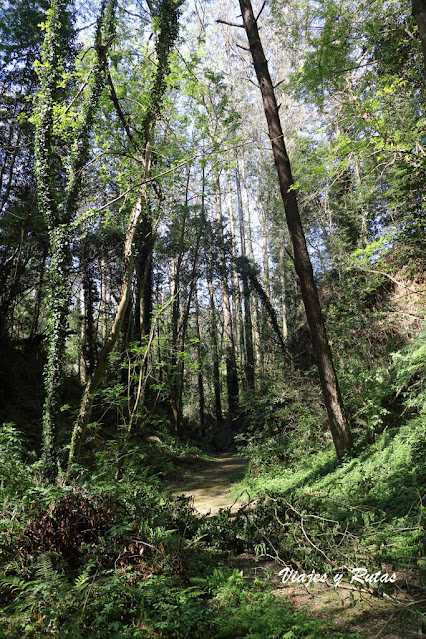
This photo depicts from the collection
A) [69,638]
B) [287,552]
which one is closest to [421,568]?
[287,552]

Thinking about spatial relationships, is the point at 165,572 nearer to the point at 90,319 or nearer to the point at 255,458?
the point at 255,458

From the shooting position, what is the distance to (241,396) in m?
12.8

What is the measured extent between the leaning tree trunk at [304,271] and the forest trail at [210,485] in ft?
7.68

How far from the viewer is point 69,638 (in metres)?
2.51

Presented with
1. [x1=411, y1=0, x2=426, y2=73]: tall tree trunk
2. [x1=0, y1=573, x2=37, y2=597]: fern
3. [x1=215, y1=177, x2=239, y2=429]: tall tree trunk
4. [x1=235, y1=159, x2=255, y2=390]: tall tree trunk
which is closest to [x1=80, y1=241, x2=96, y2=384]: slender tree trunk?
[x1=235, y1=159, x2=255, y2=390]: tall tree trunk

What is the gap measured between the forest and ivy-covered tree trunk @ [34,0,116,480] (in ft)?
0.13

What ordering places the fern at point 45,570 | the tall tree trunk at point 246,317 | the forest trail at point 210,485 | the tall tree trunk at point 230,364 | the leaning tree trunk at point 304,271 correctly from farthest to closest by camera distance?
the tall tree trunk at point 230,364, the tall tree trunk at point 246,317, the forest trail at point 210,485, the leaning tree trunk at point 304,271, the fern at point 45,570

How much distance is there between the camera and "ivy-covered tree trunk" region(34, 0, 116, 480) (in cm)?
655

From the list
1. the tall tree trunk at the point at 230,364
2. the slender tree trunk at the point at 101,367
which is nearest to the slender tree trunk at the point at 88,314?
the tall tree trunk at the point at 230,364

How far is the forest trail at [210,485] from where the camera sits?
24.1ft

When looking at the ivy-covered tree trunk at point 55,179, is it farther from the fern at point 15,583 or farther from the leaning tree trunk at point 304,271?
the leaning tree trunk at point 304,271

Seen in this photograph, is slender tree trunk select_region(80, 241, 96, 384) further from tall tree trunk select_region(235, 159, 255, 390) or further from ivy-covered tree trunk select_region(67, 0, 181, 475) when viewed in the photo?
ivy-covered tree trunk select_region(67, 0, 181, 475)

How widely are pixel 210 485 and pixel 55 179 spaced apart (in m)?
8.44

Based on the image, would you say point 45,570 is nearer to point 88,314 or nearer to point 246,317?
point 88,314
